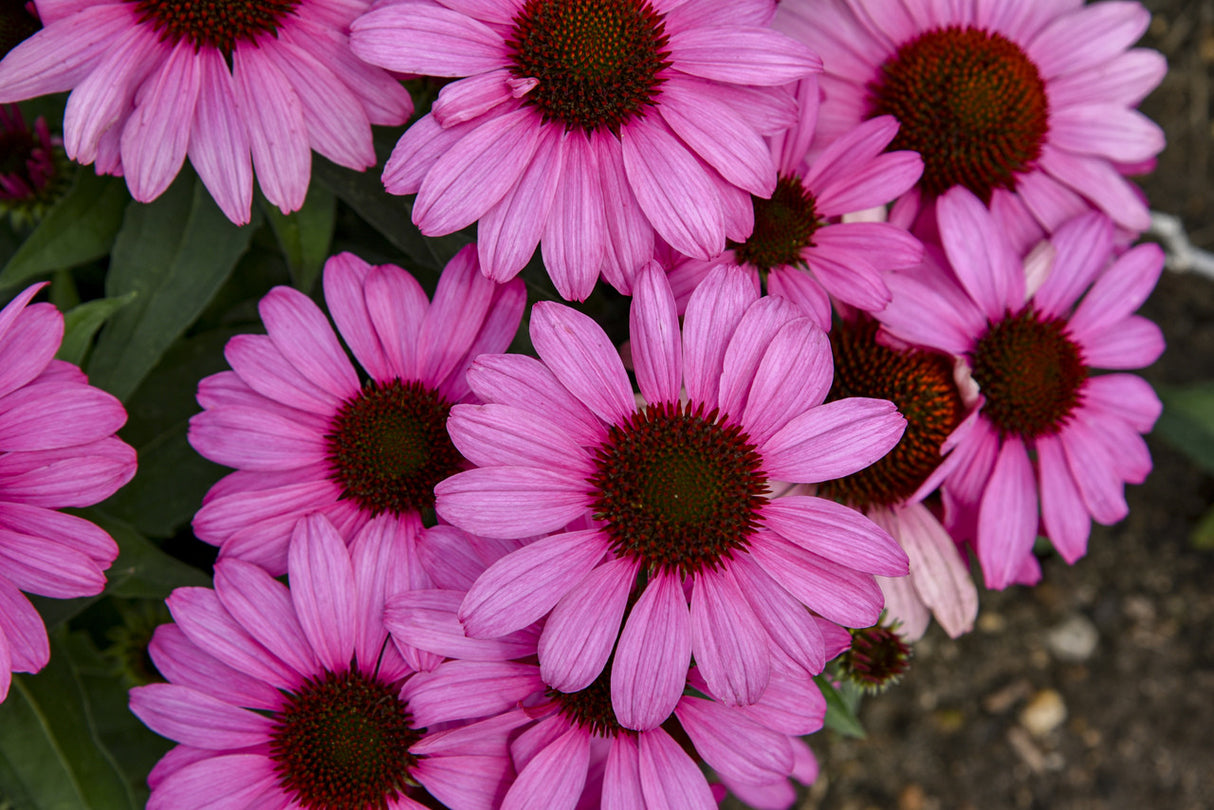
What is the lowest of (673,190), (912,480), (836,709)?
(836,709)

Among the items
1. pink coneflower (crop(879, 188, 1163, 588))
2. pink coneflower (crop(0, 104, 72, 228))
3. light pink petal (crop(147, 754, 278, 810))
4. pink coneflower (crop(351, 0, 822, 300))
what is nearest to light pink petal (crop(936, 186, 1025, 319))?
pink coneflower (crop(879, 188, 1163, 588))

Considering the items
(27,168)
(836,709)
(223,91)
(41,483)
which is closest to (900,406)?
(836,709)

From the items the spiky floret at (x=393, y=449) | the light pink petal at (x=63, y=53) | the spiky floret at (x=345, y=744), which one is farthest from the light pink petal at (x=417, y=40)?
the spiky floret at (x=345, y=744)

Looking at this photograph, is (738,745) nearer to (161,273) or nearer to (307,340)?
(307,340)

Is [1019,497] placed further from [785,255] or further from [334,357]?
[334,357]

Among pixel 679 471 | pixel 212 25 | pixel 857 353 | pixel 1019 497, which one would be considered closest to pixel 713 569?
pixel 679 471

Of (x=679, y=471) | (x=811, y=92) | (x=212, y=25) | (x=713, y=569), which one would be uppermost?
(x=212, y=25)

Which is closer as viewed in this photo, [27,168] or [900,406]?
[900,406]
